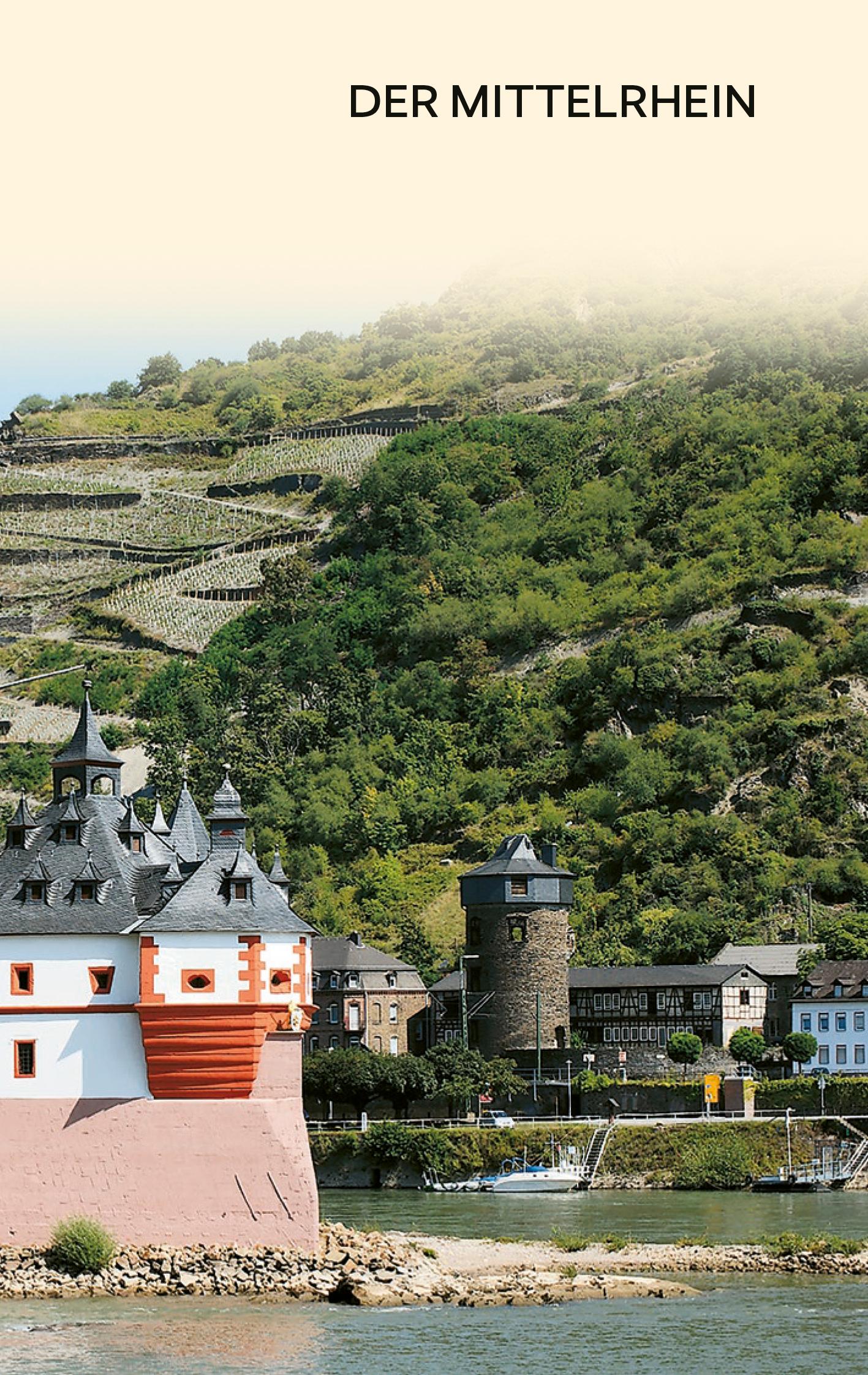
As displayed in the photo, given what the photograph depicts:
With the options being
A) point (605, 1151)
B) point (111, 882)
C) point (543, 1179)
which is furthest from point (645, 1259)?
point (605, 1151)

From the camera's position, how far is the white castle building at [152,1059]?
5491 cm

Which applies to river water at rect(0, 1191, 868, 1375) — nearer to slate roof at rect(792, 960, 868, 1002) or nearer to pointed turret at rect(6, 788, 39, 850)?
pointed turret at rect(6, 788, 39, 850)

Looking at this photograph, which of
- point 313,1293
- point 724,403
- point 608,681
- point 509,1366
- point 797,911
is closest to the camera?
point 509,1366

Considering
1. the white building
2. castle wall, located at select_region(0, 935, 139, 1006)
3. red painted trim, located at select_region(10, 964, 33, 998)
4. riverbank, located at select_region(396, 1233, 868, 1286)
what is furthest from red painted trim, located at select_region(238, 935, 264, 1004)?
the white building

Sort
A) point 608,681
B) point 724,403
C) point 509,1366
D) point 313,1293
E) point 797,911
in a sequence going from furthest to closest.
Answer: point 724,403 < point 608,681 < point 797,911 < point 313,1293 < point 509,1366

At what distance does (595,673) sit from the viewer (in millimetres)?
145875

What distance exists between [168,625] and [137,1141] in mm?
130986

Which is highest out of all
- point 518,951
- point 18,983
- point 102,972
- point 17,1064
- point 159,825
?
point 159,825

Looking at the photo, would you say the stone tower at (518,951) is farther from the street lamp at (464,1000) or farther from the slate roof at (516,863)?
the street lamp at (464,1000)

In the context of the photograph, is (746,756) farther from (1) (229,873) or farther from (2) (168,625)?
(1) (229,873)

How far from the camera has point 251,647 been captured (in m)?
172

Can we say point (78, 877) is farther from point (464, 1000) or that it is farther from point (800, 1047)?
point (464, 1000)

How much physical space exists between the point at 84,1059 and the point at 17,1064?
1439 mm

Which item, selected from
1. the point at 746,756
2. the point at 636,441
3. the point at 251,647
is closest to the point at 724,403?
the point at 636,441
